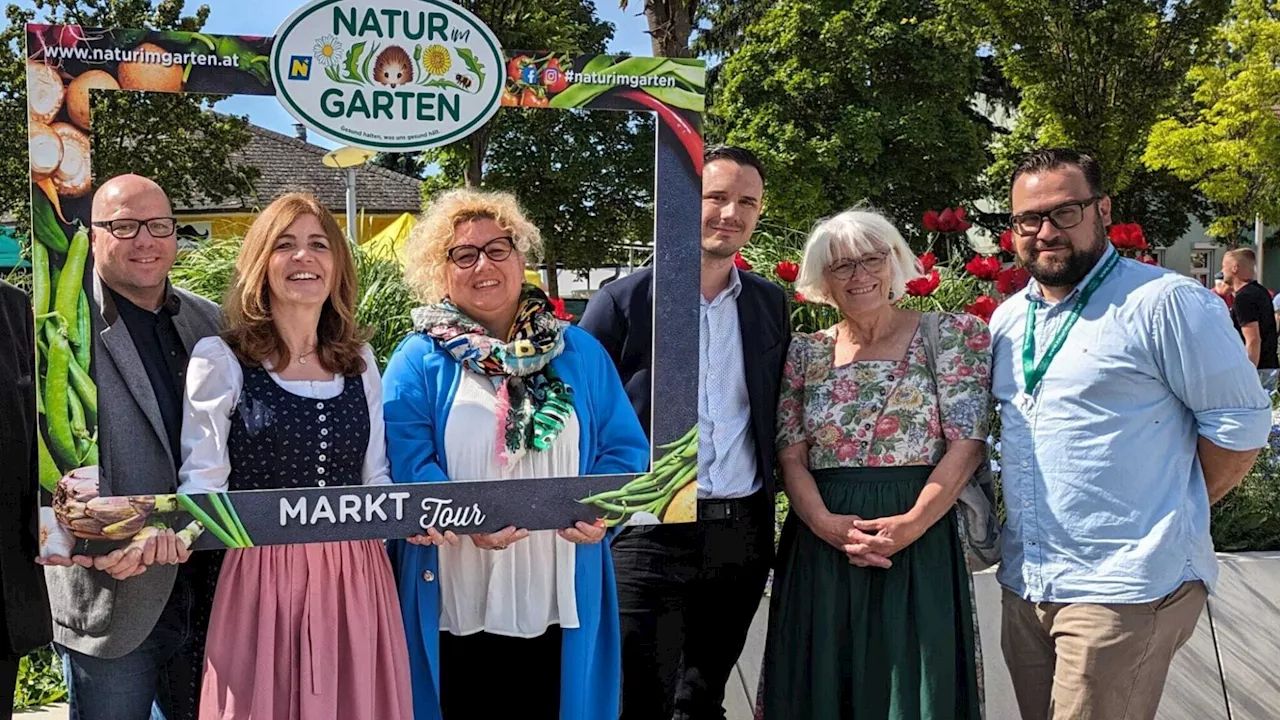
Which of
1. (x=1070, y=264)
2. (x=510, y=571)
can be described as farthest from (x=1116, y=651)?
(x=510, y=571)

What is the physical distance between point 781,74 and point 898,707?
2212 cm

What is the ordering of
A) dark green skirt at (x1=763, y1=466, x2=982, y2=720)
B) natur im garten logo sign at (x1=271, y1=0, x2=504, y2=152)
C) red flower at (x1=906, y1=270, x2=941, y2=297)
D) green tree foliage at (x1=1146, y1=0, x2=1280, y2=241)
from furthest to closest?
green tree foliage at (x1=1146, y1=0, x2=1280, y2=241), red flower at (x1=906, y1=270, x2=941, y2=297), dark green skirt at (x1=763, y1=466, x2=982, y2=720), natur im garten logo sign at (x1=271, y1=0, x2=504, y2=152)

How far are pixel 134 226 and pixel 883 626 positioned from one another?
215 centimetres

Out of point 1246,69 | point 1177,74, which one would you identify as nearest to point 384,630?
point 1177,74

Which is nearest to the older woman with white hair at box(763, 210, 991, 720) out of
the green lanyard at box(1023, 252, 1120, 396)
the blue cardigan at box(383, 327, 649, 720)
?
the green lanyard at box(1023, 252, 1120, 396)

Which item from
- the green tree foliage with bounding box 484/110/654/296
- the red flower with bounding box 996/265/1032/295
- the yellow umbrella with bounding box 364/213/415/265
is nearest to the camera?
the green tree foliage with bounding box 484/110/654/296

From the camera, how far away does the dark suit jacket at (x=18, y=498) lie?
2.40 m

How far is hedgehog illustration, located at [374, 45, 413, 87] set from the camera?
2.33 metres

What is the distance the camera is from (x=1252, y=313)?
10.1 m

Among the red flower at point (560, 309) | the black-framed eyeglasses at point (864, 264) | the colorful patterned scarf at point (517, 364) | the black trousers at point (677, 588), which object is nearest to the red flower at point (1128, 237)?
the black-framed eyeglasses at point (864, 264)

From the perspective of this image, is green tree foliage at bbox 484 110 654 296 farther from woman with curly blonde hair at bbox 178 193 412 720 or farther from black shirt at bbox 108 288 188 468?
black shirt at bbox 108 288 188 468

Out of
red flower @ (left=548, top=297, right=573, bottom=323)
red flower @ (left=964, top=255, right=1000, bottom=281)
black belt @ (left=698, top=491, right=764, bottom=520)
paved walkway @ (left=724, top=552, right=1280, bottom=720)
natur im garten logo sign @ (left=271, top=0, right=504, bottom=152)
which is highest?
natur im garten logo sign @ (left=271, top=0, right=504, bottom=152)

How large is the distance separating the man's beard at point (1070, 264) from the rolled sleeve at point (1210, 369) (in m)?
0.23

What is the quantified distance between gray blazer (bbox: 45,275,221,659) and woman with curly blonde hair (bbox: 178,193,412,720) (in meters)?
0.07
